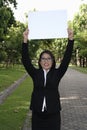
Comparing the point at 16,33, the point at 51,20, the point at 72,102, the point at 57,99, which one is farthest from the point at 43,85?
the point at 16,33

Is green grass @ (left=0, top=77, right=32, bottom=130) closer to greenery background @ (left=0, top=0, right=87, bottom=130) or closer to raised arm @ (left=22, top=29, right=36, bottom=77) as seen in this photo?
greenery background @ (left=0, top=0, right=87, bottom=130)

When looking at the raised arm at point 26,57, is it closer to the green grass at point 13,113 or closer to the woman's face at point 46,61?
the woman's face at point 46,61

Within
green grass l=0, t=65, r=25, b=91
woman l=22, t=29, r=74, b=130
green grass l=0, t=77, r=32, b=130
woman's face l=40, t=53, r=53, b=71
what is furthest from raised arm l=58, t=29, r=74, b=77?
green grass l=0, t=65, r=25, b=91

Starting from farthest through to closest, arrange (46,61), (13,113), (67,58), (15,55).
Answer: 1. (15,55)
2. (13,113)
3. (67,58)
4. (46,61)

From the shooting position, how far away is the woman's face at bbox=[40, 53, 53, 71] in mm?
6414

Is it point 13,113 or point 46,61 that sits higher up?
point 46,61

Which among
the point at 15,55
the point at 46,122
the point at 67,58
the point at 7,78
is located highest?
the point at 67,58

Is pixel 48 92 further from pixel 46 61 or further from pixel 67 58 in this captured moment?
pixel 67 58

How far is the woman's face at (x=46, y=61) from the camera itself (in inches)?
253

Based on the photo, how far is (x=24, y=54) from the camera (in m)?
6.74

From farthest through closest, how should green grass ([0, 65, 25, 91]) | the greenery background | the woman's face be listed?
green grass ([0, 65, 25, 91]) → the greenery background → the woman's face

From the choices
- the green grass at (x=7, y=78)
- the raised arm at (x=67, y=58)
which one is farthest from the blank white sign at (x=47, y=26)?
the green grass at (x=7, y=78)

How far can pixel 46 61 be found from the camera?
641cm

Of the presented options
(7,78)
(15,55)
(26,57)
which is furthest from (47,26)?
(15,55)
